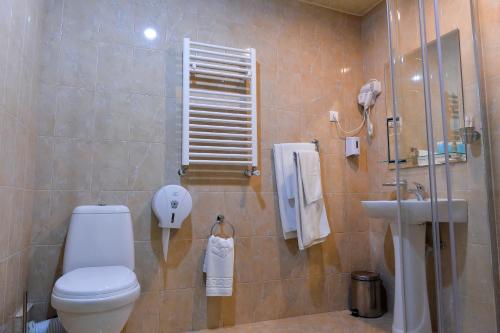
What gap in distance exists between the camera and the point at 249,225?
2.41m

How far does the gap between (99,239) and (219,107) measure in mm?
1112

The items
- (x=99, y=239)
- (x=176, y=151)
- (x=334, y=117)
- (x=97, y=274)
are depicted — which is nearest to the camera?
(x=97, y=274)

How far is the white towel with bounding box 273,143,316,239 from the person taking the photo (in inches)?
96.7

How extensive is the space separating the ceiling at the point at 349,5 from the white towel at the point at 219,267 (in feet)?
6.75

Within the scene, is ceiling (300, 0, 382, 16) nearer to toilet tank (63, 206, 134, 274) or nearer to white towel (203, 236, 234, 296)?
white towel (203, 236, 234, 296)

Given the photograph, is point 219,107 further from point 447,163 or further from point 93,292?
point 447,163

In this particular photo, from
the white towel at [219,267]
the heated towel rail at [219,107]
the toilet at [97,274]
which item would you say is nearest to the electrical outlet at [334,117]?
the heated towel rail at [219,107]

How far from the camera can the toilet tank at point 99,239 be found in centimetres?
187

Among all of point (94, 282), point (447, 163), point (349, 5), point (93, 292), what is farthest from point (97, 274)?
point (349, 5)

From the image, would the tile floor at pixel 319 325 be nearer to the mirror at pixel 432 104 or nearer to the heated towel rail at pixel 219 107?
the heated towel rail at pixel 219 107

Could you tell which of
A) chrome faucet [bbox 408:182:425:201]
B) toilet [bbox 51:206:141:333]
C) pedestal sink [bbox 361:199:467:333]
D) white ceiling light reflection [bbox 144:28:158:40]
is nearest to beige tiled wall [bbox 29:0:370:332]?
white ceiling light reflection [bbox 144:28:158:40]

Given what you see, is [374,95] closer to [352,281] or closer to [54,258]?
[352,281]

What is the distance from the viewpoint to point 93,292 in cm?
138

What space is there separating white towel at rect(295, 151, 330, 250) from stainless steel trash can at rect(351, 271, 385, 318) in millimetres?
432
